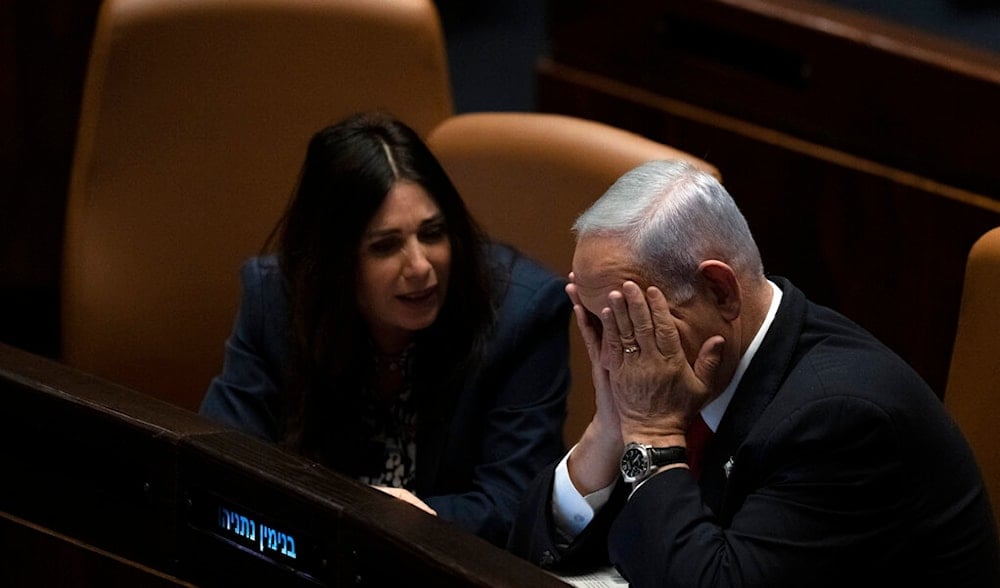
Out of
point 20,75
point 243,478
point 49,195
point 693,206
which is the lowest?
point 49,195

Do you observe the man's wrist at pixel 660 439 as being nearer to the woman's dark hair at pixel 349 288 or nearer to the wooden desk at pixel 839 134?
the woman's dark hair at pixel 349 288

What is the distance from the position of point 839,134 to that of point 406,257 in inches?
34.0

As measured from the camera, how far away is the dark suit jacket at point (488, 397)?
6.26 ft

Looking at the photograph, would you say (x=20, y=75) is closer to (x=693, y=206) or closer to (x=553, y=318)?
(x=553, y=318)

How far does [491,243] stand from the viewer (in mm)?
2062

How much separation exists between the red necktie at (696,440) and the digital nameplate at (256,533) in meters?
0.44

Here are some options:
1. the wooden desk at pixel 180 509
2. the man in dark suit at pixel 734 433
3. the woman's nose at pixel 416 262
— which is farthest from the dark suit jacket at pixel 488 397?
the wooden desk at pixel 180 509

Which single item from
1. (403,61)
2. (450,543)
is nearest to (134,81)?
(403,61)

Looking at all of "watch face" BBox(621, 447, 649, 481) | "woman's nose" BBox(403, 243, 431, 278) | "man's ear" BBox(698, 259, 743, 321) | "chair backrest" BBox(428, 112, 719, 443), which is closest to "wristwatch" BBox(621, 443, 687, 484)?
"watch face" BBox(621, 447, 649, 481)

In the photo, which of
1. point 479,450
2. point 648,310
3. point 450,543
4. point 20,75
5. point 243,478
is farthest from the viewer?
point 20,75

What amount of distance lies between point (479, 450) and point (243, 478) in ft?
2.36

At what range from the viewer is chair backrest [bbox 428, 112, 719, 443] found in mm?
2076

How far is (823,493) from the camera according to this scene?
1360 millimetres

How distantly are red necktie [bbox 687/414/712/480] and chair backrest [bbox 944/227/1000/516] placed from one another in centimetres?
34
